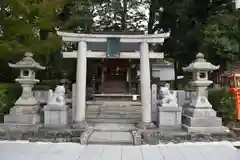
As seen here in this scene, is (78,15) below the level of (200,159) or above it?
above

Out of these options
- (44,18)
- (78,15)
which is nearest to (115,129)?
(44,18)

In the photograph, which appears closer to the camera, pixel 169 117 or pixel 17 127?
pixel 17 127

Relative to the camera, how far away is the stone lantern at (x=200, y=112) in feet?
31.7

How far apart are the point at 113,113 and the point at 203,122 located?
4.66m

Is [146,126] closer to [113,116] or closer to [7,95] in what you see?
[113,116]

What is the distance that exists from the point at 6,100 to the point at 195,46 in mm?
13035

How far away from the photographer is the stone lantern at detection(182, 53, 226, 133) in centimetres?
966

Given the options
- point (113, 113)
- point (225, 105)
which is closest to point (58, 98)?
point (113, 113)

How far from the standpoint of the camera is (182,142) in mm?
8844

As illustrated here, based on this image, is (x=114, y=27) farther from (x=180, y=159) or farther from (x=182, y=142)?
(x=180, y=159)

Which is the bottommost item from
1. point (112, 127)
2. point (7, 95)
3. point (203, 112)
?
point (112, 127)

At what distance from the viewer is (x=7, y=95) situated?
1148cm

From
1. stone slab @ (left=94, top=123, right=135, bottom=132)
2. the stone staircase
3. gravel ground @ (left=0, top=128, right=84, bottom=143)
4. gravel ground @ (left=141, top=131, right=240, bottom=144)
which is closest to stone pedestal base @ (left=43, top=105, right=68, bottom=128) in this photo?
gravel ground @ (left=0, top=128, right=84, bottom=143)

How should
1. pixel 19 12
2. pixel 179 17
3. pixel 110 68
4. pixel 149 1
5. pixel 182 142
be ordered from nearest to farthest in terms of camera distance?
pixel 182 142 → pixel 19 12 → pixel 179 17 → pixel 110 68 → pixel 149 1
